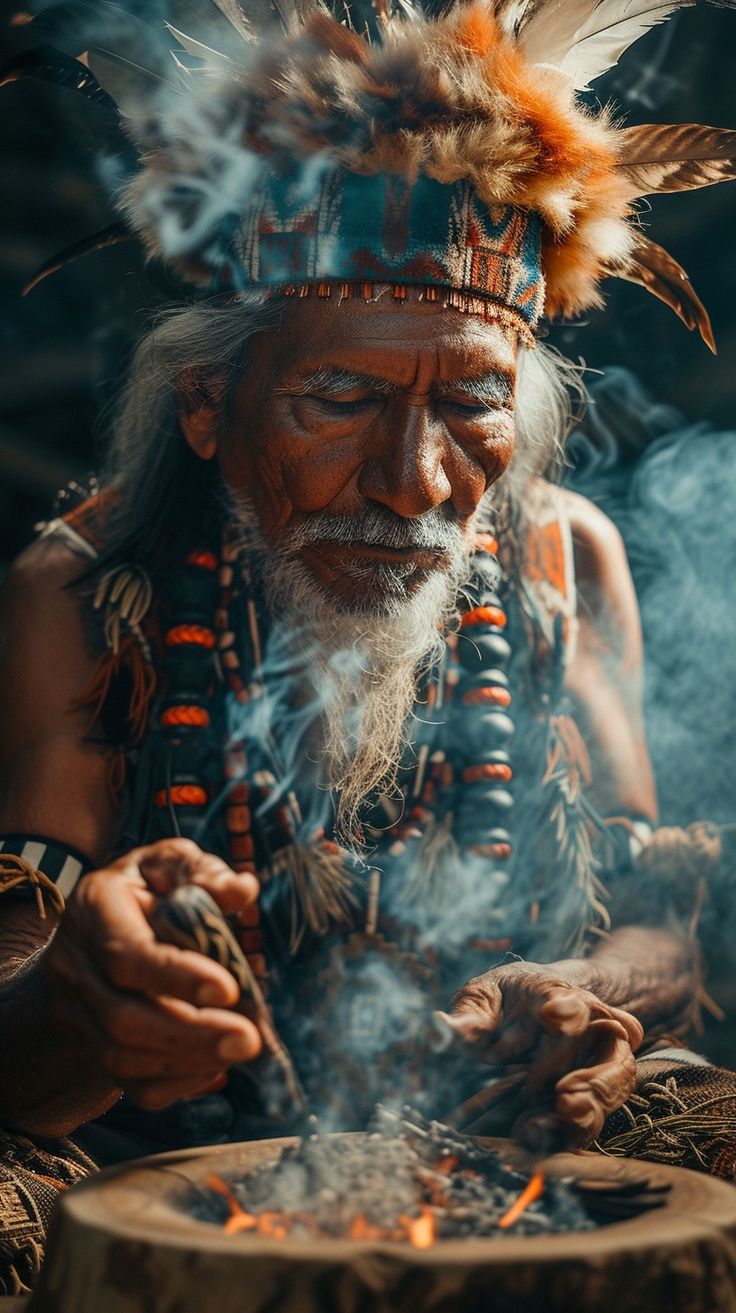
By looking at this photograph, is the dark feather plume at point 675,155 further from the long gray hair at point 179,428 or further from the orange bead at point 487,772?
the orange bead at point 487,772

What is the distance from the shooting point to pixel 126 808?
2.65 metres

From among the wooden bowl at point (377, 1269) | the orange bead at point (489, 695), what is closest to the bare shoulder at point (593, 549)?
the orange bead at point (489, 695)

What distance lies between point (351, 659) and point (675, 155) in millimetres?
1273

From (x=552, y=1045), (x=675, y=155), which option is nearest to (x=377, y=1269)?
(x=552, y=1045)

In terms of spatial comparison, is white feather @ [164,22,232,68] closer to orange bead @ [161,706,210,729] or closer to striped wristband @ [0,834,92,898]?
orange bead @ [161,706,210,729]

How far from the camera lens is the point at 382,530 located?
2.46 metres

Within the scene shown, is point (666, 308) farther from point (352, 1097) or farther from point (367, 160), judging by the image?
point (352, 1097)

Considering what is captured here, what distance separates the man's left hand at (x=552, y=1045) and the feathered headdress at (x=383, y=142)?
1280mm

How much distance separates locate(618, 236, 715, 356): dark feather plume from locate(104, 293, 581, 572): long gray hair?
293 mm

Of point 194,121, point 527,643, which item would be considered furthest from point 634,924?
point 194,121

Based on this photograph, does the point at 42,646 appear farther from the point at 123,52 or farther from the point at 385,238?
the point at 123,52

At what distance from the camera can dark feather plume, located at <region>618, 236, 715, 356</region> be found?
112 inches

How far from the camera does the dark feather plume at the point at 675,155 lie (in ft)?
8.75

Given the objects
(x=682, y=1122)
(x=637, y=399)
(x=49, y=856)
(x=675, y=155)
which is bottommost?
(x=682, y=1122)
